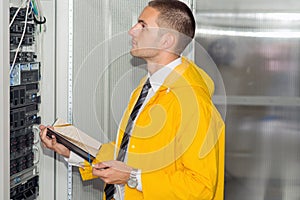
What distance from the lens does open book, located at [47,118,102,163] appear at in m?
1.96

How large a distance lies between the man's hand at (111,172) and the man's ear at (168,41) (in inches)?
18.1

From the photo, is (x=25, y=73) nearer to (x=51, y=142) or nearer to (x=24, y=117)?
(x=24, y=117)

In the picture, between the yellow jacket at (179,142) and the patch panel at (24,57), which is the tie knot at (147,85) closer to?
the yellow jacket at (179,142)

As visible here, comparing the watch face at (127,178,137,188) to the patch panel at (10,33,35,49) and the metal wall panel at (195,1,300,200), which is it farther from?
the metal wall panel at (195,1,300,200)

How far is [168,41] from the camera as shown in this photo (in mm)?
1974

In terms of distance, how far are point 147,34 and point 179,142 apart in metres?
0.42

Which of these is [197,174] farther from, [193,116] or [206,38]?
[206,38]

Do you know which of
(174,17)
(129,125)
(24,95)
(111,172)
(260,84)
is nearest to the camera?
(111,172)

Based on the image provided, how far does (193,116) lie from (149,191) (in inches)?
11.5

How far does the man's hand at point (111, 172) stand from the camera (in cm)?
181

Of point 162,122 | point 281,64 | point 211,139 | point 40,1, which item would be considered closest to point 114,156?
point 162,122

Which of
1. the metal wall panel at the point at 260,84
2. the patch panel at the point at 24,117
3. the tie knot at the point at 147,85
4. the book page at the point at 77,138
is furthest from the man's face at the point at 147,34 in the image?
the metal wall panel at the point at 260,84

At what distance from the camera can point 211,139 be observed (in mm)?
1863

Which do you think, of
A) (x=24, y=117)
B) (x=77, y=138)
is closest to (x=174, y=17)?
(x=77, y=138)
